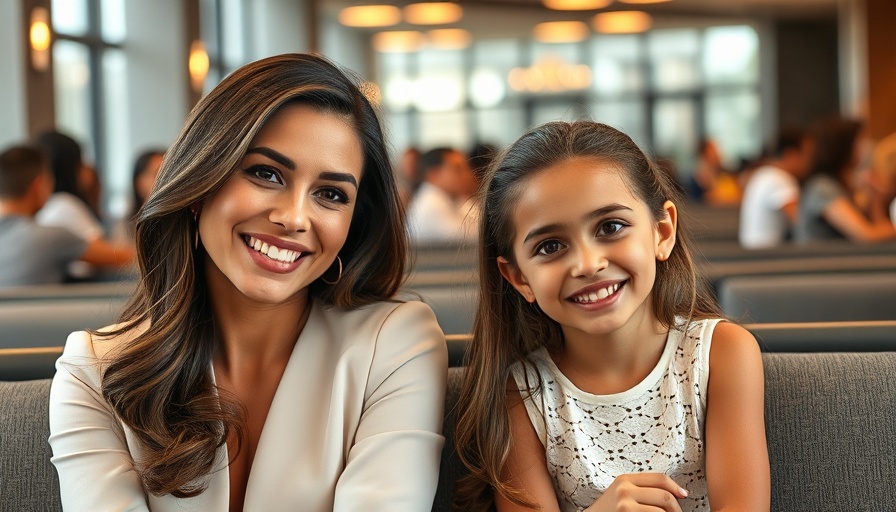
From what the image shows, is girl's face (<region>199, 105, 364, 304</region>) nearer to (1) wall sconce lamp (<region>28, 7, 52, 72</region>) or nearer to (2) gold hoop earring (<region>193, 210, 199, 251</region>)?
(2) gold hoop earring (<region>193, 210, 199, 251</region>)

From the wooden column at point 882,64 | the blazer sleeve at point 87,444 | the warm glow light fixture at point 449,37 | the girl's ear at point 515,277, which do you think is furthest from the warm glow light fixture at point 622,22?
the blazer sleeve at point 87,444

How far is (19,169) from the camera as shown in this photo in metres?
4.18

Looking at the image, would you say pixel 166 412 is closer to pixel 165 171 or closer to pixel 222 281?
pixel 222 281

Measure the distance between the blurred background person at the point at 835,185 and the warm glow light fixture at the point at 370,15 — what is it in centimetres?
990

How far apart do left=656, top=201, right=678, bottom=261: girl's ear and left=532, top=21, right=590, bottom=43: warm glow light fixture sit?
49.1 ft

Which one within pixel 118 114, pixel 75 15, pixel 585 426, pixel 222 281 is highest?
pixel 75 15

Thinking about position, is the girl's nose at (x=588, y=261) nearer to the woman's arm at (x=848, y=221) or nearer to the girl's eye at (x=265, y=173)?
the girl's eye at (x=265, y=173)

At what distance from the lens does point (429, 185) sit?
6113 mm

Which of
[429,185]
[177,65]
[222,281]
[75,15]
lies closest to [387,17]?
[177,65]

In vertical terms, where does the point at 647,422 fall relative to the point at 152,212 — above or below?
below

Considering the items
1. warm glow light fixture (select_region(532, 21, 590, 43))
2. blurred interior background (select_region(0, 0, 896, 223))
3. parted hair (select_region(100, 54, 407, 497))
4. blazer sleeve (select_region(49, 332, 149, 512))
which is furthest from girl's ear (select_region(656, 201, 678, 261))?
warm glow light fixture (select_region(532, 21, 590, 43))

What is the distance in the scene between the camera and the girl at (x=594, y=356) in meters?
1.51

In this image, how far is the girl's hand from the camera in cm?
138

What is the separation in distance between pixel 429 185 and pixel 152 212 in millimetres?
4602
